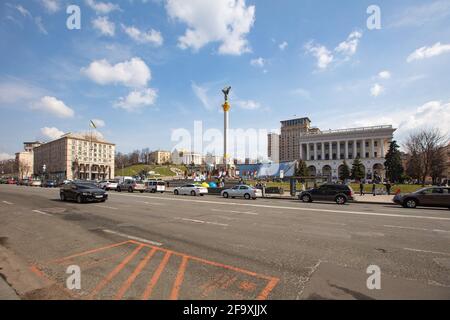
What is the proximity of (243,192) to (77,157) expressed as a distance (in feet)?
382

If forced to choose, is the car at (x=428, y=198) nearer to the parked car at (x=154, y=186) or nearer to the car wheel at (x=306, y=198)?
the car wheel at (x=306, y=198)

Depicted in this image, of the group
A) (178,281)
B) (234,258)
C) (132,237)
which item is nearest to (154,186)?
A: (132,237)

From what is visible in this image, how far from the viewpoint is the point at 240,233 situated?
8430mm

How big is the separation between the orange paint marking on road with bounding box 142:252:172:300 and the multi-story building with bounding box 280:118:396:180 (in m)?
91.1

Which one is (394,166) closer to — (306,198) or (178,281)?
(306,198)

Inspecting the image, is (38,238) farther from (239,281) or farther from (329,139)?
(329,139)

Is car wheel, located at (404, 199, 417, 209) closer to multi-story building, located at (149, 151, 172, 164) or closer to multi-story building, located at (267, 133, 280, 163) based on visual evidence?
multi-story building, located at (267, 133, 280, 163)

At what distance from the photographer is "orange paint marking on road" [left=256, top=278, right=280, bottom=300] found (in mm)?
3918

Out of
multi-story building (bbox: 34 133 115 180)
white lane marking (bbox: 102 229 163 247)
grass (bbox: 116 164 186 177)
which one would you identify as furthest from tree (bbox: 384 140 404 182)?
multi-story building (bbox: 34 133 115 180)

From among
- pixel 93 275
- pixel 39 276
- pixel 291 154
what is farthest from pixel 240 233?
pixel 291 154

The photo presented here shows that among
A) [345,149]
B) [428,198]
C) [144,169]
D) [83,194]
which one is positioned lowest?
[428,198]

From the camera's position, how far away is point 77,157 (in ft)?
384

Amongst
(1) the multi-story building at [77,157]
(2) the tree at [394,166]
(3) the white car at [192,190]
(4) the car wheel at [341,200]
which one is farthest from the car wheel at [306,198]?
(1) the multi-story building at [77,157]
